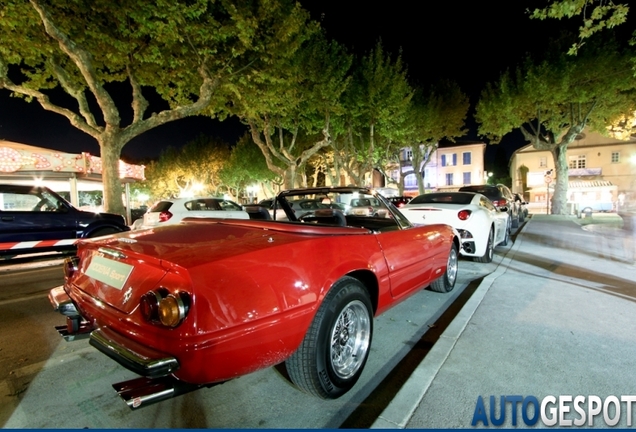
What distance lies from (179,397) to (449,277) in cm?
376

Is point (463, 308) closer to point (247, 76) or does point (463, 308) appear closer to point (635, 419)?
point (635, 419)

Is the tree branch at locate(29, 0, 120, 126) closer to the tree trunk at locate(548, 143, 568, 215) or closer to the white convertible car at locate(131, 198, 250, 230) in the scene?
the white convertible car at locate(131, 198, 250, 230)

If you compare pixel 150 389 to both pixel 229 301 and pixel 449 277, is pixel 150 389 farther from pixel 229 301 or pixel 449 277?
pixel 449 277

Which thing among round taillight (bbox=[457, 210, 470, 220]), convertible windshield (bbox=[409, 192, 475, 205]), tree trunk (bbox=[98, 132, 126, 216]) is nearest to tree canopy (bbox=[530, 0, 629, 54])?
convertible windshield (bbox=[409, 192, 475, 205])

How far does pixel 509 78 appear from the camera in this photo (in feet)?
60.3

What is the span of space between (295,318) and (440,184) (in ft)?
171

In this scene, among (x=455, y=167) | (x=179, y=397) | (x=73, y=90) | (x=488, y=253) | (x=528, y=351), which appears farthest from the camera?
(x=455, y=167)

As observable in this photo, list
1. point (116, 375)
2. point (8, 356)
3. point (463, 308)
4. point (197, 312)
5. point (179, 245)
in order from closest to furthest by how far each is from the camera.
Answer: point (197, 312)
point (179, 245)
point (116, 375)
point (8, 356)
point (463, 308)

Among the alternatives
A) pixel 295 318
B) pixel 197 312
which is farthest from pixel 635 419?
pixel 197 312

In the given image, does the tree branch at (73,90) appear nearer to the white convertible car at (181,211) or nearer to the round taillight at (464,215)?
the white convertible car at (181,211)

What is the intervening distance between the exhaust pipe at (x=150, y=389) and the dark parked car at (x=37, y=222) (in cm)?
584

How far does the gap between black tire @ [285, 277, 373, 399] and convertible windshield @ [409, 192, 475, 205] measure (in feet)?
16.9

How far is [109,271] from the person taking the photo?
2.21 meters

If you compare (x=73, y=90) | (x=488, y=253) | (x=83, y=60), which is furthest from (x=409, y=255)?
(x=73, y=90)
